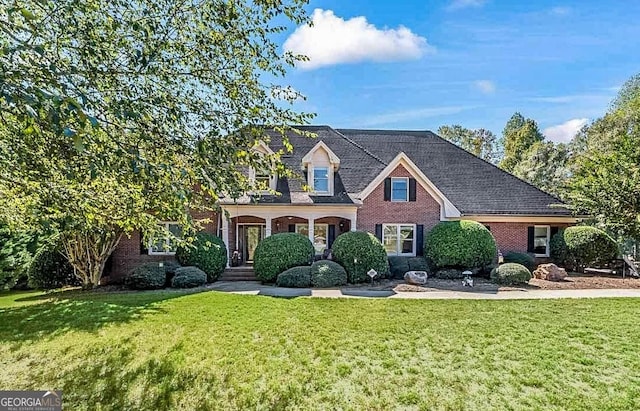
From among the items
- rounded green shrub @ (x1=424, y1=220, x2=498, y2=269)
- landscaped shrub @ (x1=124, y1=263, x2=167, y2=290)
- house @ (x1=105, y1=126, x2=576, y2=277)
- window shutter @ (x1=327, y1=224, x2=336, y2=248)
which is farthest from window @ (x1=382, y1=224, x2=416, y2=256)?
landscaped shrub @ (x1=124, y1=263, x2=167, y2=290)

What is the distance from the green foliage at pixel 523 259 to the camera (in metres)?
18.8

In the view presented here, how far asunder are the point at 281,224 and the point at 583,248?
582 inches

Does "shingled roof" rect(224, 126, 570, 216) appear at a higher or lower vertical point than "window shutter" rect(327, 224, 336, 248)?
higher

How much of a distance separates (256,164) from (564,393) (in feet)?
19.8

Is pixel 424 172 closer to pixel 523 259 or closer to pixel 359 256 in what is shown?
pixel 523 259

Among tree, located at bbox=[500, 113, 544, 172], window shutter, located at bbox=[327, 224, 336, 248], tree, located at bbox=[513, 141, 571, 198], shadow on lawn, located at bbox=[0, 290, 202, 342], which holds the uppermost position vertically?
tree, located at bbox=[500, 113, 544, 172]

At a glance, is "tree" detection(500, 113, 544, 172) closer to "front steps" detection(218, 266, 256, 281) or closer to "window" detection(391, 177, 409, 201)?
"window" detection(391, 177, 409, 201)

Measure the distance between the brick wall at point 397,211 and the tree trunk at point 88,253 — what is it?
37.6 ft

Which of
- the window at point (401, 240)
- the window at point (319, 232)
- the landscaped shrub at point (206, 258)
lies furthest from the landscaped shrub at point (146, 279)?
the window at point (401, 240)

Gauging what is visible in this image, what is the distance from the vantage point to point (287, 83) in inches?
260

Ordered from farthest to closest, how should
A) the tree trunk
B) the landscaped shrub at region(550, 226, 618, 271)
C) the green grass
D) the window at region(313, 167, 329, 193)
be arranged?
the window at region(313, 167, 329, 193)
the landscaped shrub at region(550, 226, 618, 271)
the tree trunk
the green grass

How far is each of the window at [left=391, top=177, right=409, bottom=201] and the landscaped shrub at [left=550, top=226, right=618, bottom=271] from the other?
26.7ft

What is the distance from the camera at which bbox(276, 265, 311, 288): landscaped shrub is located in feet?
48.6

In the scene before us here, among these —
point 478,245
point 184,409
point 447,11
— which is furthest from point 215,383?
point 478,245
